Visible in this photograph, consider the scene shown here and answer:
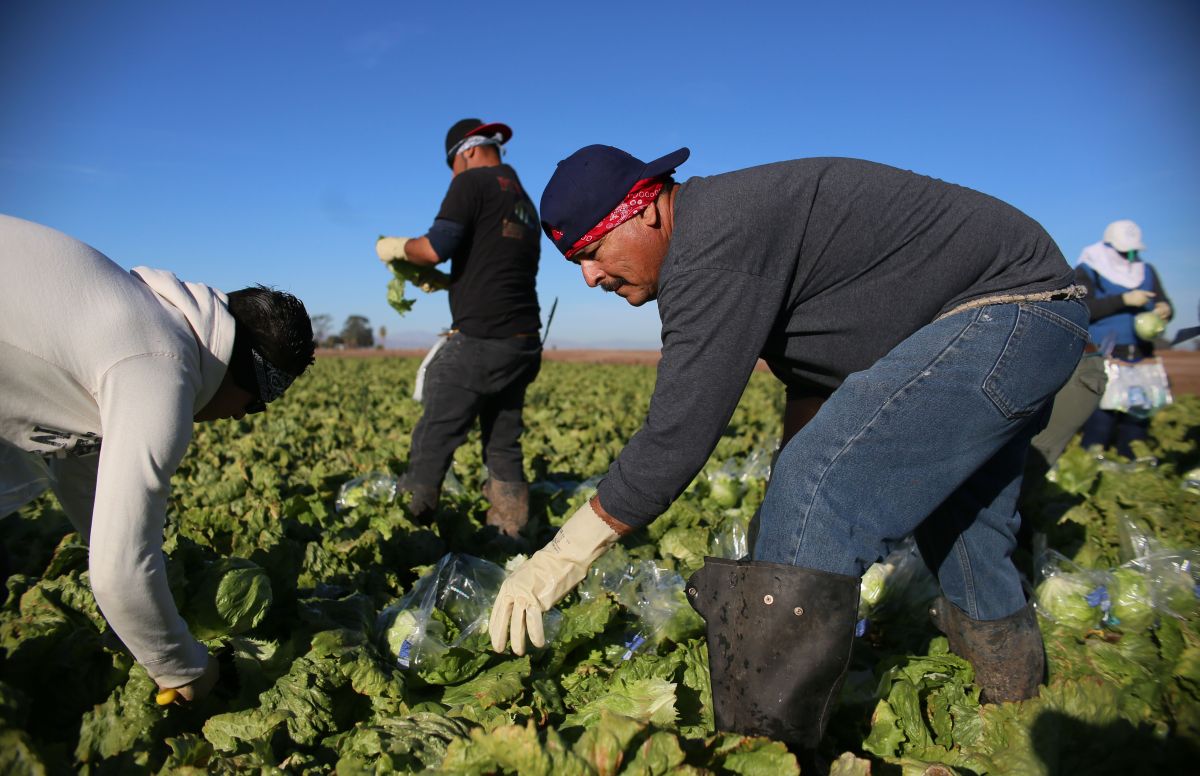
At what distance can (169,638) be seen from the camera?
193cm

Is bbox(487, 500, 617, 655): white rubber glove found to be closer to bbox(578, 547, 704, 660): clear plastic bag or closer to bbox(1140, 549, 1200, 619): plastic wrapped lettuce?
bbox(578, 547, 704, 660): clear plastic bag

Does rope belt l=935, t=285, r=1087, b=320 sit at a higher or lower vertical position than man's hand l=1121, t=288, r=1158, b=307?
higher

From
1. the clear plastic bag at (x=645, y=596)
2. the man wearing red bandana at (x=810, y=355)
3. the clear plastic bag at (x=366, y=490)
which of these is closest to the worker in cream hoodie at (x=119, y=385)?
the man wearing red bandana at (x=810, y=355)

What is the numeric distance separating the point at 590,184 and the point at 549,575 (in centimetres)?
102

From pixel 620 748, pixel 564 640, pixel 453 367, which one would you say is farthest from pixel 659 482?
pixel 453 367

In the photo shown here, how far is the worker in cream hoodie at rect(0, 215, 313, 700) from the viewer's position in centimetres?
174

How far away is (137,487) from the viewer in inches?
67.8

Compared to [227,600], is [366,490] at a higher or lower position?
lower

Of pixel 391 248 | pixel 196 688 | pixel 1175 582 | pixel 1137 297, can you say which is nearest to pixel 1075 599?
pixel 1175 582

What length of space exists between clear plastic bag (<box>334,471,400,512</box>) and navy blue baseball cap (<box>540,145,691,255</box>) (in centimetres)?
316

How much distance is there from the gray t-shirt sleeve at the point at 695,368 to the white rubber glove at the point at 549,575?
159mm

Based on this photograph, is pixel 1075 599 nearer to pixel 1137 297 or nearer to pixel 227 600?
pixel 1137 297

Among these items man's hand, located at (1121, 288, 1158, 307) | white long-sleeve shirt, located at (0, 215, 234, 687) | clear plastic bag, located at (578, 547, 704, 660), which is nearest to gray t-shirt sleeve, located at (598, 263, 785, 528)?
clear plastic bag, located at (578, 547, 704, 660)

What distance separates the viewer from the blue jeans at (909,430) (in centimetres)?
181
